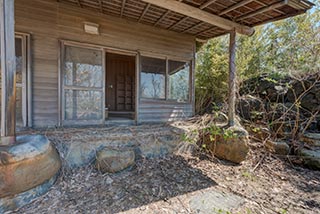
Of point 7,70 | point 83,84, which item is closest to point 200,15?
point 83,84

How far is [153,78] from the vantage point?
5375mm

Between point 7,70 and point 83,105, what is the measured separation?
197 centimetres

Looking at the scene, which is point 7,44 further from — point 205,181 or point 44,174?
point 205,181

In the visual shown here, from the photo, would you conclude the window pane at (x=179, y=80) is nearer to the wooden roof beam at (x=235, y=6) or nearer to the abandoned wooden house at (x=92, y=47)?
the abandoned wooden house at (x=92, y=47)

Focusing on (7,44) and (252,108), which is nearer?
(7,44)

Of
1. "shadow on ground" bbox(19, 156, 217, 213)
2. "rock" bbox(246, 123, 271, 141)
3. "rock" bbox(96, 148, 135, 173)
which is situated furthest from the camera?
"rock" bbox(246, 123, 271, 141)

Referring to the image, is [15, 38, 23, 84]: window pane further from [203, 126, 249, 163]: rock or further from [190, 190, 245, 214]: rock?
[203, 126, 249, 163]: rock

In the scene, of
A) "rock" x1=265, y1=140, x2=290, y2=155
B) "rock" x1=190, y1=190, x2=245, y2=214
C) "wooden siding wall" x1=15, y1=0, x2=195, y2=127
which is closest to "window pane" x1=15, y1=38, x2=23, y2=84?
"wooden siding wall" x1=15, y1=0, x2=195, y2=127

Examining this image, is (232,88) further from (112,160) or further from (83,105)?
(83,105)

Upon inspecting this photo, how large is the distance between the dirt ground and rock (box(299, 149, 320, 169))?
0.19m

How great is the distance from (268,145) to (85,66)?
4.76 metres

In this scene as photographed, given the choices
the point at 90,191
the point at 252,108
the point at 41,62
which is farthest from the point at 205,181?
the point at 41,62

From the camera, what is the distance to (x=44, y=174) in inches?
98.9

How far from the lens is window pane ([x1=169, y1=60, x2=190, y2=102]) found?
5637 millimetres
